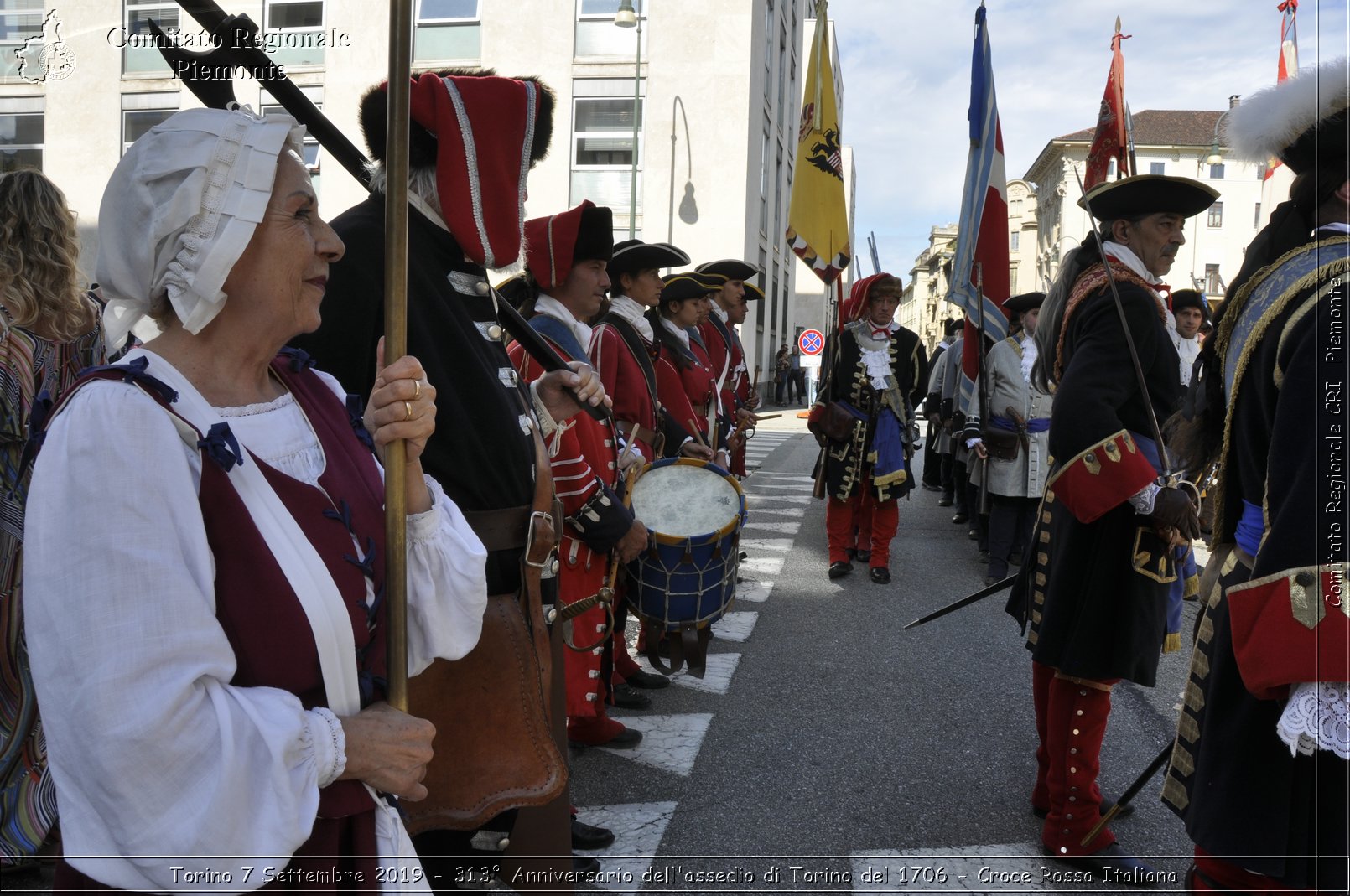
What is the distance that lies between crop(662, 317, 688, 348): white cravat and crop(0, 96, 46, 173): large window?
70.2ft

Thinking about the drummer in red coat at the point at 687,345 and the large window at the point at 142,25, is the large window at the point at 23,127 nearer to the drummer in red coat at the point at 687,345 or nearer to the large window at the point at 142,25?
the large window at the point at 142,25

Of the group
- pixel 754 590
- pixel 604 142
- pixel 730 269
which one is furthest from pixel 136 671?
pixel 604 142

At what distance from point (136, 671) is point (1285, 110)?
250 centimetres

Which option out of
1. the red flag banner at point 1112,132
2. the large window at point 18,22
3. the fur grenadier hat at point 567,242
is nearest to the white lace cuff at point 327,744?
the fur grenadier hat at point 567,242

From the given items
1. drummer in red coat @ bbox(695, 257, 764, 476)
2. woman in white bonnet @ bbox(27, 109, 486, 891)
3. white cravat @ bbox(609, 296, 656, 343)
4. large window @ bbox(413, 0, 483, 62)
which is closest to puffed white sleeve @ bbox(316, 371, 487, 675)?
woman in white bonnet @ bbox(27, 109, 486, 891)

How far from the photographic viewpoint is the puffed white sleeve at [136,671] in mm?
1192

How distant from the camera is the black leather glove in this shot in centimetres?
295

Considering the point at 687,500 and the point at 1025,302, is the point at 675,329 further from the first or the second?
the point at 1025,302

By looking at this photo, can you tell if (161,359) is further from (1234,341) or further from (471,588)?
(1234,341)

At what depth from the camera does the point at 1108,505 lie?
117 inches

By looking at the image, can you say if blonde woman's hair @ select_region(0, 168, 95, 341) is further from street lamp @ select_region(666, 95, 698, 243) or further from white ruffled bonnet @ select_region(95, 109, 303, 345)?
street lamp @ select_region(666, 95, 698, 243)

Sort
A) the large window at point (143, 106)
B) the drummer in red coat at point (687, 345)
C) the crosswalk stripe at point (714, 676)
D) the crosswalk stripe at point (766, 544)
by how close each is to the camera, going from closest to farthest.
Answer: the crosswalk stripe at point (714, 676)
the drummer in red coat at point (687, 345)
the crosswalk stripe at point (766, 544)
the large window at point (143, 106)

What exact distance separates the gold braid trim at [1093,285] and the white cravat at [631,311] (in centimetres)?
224

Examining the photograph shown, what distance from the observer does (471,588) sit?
176 centimetres
